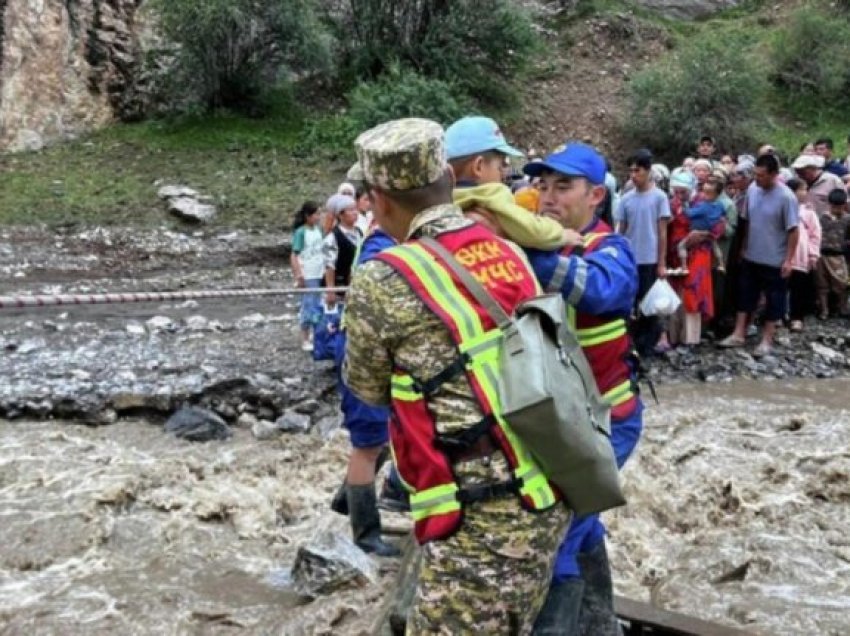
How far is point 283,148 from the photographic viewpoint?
16734mm

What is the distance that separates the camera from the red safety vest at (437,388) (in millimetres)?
2154

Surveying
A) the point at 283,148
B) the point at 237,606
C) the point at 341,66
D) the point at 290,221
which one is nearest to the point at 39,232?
the point at 290,221

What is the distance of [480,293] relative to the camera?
2197mm

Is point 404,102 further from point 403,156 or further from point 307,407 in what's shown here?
point 403,156

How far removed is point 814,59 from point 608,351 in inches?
833

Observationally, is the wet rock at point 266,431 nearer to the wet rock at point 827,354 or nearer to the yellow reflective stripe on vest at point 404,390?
the yellow reflective stripe on vest at point 404,390

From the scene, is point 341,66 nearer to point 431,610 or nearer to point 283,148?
point 283,148

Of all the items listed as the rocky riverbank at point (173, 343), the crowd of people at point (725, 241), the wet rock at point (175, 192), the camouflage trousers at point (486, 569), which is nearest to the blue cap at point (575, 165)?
the camouflage trousers at point (486, 569)

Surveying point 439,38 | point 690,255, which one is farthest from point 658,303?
point 439,38

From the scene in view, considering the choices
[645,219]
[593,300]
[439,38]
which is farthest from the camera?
[439,38]

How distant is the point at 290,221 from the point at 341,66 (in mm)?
6704

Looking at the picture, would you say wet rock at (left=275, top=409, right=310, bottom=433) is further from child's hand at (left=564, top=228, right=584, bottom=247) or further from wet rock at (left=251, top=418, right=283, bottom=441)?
child's hand at (left=564, top=228, right=584, bottom=247)

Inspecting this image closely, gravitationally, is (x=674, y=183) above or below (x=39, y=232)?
above

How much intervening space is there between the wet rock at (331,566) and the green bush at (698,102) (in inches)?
600
